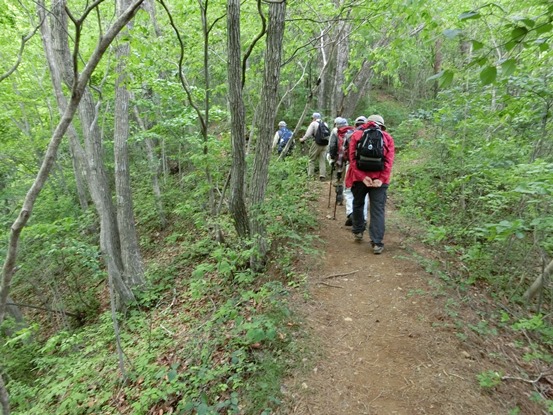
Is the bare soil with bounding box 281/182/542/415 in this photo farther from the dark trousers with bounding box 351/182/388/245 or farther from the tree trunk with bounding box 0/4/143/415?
the tree trunk with bounding box 0/4/143/415

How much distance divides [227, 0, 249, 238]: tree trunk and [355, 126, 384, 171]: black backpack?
197 cm

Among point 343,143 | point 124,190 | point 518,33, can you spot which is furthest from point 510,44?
point 124,190

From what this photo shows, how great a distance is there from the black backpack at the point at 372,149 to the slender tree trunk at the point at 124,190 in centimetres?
507

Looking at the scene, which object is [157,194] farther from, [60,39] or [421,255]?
[421,255]

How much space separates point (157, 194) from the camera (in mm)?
10664

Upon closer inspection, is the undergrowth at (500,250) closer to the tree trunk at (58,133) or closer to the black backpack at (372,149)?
the black backpack at (372,149)

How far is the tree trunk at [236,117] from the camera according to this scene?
164 inches

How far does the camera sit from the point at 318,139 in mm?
8719

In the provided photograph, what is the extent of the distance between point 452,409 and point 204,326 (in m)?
3.06

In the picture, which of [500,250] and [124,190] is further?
[124,190]

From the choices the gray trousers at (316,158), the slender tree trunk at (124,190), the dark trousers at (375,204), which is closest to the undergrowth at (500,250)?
the dark trousers at (375,204)

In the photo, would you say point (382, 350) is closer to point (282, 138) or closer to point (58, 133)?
point (58, 133)

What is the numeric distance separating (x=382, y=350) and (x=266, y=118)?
3.51 metres

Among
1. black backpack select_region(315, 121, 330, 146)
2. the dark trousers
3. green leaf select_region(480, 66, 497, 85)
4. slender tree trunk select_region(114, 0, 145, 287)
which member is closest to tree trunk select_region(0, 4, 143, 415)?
green leaf select_region(480, 66, 497, 85)
